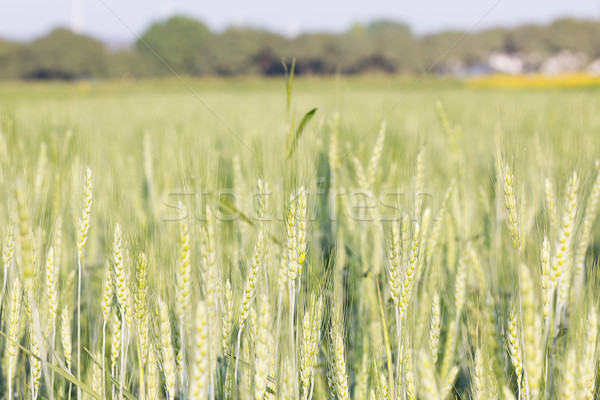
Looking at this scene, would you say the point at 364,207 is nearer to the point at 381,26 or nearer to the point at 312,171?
the point at 312,171

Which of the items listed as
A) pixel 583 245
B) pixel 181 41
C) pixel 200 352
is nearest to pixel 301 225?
pixel 200 352

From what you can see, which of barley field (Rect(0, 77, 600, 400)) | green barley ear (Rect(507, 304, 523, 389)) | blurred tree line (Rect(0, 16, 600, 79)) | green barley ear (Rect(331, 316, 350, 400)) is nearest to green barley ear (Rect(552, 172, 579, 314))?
barley field (Rect(0, 77, 600, 400))

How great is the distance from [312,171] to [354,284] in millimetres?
623

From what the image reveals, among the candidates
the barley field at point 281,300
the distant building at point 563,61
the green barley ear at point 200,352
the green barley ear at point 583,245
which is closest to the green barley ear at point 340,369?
the barley field at point 281,300

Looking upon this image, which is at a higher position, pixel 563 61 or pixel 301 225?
pixel 563 61

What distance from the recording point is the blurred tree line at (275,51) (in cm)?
3077

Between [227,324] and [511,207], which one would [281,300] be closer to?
[227,324]

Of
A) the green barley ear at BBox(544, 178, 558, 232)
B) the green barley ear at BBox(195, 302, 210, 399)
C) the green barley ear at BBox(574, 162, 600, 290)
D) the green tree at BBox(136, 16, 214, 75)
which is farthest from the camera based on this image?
the green tree at BBox(136, 16, 214, 75)

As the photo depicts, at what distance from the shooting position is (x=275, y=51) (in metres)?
30.5

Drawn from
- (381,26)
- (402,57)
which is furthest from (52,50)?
(381,26)

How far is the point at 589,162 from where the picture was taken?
1.29 metres

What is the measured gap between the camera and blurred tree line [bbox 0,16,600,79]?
30.8m

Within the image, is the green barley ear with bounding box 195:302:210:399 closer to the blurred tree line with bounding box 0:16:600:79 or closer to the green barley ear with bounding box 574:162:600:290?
the green barley ear with bounding box 574:162:600:290

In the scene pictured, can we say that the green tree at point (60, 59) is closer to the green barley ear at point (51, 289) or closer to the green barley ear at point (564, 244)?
the green barley ear at point (51, 289)
